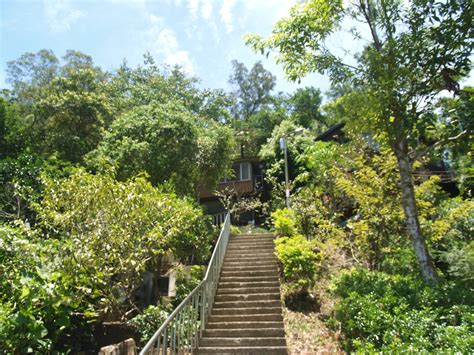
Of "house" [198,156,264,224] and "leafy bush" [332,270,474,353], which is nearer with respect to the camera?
"leafy bush" [332,270,474,353]

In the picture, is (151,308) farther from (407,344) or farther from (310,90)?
(310,90)

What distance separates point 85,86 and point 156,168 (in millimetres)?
8286

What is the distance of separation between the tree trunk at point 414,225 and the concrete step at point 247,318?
10.9 feet

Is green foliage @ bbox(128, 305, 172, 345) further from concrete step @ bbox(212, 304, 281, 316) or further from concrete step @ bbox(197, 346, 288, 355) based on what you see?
concrete step @ bbox(212, 304, 281, 316)

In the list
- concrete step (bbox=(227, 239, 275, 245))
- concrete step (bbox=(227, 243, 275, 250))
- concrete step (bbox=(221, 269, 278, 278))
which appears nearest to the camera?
concrete step (bbox=(221, 269, 278, 278))

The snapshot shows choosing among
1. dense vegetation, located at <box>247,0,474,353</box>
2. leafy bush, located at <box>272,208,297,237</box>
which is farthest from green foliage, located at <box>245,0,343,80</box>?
leafy bush, located at <box>272,208,297,237</box>

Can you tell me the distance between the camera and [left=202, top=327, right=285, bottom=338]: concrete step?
→ 276 inches

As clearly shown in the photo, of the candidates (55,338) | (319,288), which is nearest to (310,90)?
(319,288)

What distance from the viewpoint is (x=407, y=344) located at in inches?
163

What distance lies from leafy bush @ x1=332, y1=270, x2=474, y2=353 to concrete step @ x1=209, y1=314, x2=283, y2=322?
1.67 m

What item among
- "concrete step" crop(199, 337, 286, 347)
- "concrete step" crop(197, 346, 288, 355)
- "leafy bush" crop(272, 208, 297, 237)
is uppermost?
"leafy bush" crop(272, 208, 297, 237)

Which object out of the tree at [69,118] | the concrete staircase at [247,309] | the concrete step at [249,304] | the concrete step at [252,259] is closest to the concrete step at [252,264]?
the concrete staircase at [247,309]

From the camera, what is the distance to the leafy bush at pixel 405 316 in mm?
4082

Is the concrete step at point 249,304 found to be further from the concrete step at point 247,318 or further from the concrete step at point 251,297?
the concrete step at point 247,318
